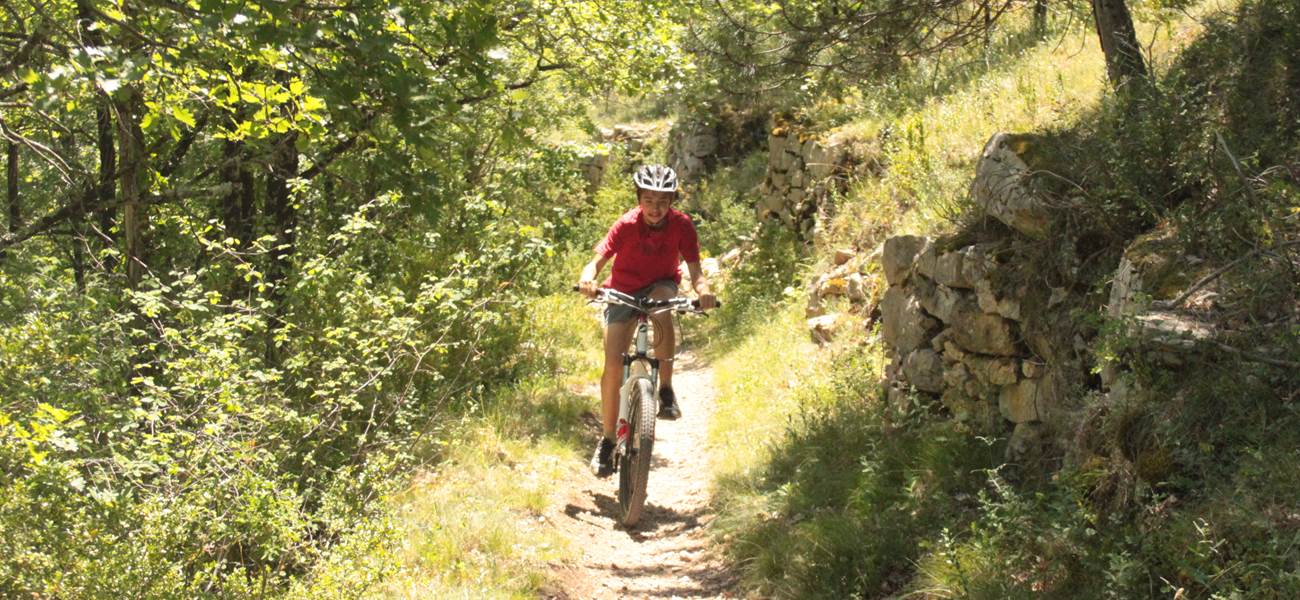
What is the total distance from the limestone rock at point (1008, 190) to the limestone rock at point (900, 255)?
66 cm

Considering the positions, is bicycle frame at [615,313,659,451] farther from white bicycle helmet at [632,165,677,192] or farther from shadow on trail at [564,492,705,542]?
white bicycle helmet at [632,165,677,192]

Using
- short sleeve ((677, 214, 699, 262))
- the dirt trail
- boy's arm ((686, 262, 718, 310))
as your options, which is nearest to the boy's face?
short sleeve ((677, 214, 699, 262))

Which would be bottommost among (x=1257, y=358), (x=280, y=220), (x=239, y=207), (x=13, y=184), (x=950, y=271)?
(x=1257, y=358)

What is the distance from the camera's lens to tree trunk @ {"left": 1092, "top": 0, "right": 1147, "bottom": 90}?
606cm

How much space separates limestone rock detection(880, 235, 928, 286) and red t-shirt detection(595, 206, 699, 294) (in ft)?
4.21

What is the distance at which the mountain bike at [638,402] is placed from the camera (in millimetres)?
6254

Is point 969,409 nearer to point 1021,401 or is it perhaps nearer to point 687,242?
point 1021,401

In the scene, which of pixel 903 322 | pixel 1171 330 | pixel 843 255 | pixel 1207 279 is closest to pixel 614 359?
pixel 903 322

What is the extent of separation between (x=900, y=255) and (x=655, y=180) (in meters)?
1.68

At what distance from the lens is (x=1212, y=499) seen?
3449 mm

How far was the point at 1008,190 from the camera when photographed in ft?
17.7

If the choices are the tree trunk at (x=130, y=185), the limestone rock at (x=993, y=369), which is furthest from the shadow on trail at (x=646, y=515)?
the tree trunk at (x=130, y=185)

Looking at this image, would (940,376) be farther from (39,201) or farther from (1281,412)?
(39,201)

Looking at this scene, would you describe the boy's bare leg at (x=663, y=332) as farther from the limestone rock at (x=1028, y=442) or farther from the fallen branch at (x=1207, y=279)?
the fallen branch at (x=1207, y=279)
